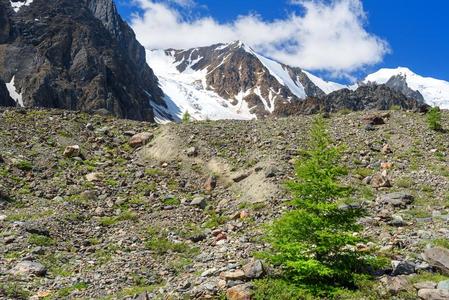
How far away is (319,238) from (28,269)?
41.4 ft

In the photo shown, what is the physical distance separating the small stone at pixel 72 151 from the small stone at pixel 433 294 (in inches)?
1051

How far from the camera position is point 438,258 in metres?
18.2

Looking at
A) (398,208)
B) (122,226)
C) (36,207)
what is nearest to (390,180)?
(398,208)

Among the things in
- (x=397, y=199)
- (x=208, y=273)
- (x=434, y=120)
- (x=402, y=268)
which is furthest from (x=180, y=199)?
(x=434, y=120)

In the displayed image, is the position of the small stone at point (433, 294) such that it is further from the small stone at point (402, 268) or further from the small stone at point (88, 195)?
the small stone at point (88, 195)

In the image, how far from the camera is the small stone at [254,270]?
17859 mm

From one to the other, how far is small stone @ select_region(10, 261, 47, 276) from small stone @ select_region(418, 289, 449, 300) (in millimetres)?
15212

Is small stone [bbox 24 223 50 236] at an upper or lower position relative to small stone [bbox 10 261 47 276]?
upper

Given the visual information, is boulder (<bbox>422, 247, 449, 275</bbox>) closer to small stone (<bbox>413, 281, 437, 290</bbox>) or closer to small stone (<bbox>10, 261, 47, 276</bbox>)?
small stone (<bbox>413, 281, 437, 290</bbox>)

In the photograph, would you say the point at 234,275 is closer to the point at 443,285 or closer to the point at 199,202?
the point at 443,285

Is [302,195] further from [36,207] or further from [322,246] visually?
[36,207]

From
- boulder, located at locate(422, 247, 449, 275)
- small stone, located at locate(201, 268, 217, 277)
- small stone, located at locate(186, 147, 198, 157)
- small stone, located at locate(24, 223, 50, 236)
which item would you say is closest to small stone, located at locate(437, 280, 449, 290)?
boulder, located at locate(422, 247, 449, 275)

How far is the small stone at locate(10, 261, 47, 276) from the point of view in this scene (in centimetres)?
2061

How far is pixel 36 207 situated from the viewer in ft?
91.6
